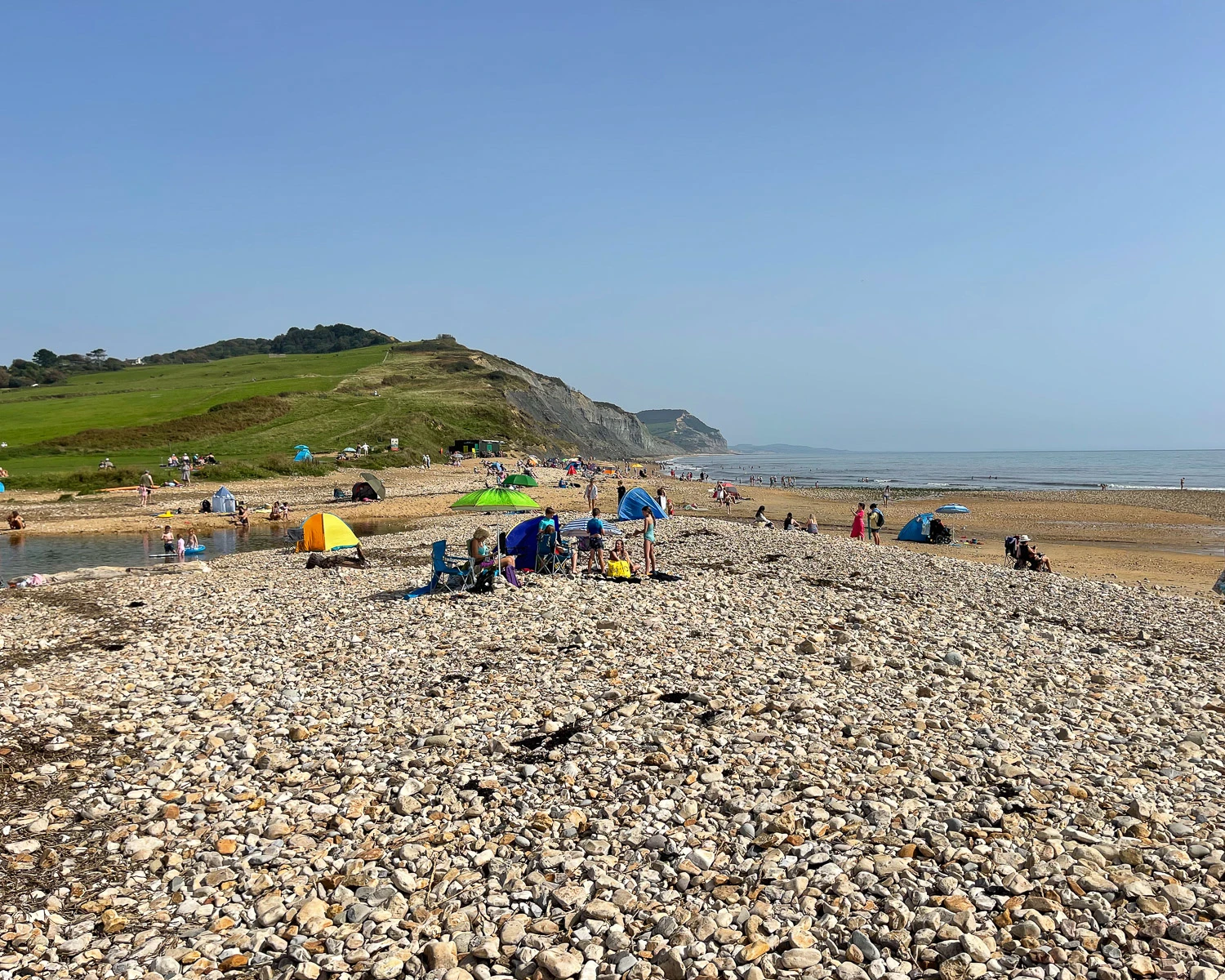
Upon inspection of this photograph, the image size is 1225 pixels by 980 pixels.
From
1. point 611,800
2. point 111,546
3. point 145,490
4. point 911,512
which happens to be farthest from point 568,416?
point 611,800

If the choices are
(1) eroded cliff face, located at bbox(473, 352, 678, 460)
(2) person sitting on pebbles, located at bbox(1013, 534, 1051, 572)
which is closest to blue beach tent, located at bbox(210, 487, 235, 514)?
(2) person sitting on pebbles, located at bbox(1013, 534, 1051, 572)

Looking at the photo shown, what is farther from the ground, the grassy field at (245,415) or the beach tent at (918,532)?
the grassy field at (245,415)

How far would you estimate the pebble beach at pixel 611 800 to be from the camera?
580 cm

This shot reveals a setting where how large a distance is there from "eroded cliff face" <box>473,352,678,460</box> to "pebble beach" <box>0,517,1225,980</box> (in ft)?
344

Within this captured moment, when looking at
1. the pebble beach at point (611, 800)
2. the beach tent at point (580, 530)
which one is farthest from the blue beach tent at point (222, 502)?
the pebble beach at point (611, 800)

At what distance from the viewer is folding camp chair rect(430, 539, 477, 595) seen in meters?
18.3

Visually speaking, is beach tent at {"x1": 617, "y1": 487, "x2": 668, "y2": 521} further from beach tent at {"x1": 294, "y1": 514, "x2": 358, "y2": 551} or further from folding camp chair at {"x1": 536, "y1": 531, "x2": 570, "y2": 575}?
folding camp chair at {"x1": 536, "y1": 531, "x2": 570, "y2": 575}

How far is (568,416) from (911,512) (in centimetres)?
10551

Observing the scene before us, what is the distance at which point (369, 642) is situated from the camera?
14250 mm

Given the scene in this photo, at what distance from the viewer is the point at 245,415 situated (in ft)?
275

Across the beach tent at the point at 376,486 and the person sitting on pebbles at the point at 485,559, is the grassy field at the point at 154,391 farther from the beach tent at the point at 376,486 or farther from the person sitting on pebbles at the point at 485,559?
the person sitting on pebbles at the point at 485,559

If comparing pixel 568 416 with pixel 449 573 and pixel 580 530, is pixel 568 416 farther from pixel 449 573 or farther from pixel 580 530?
pixel 449 573

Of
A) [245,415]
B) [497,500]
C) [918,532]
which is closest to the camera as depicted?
[497,500]

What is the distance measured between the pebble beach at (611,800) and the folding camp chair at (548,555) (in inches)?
194
